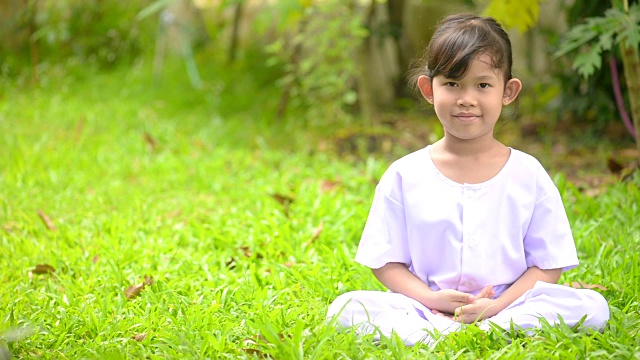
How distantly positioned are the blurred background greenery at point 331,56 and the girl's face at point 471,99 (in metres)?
0.34

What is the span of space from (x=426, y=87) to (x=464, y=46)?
8.6 inches

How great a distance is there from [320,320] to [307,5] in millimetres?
3173

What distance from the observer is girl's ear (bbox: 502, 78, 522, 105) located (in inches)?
91.0

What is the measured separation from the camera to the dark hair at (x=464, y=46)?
2.20 m

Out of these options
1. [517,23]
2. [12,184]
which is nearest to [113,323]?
[12,184]

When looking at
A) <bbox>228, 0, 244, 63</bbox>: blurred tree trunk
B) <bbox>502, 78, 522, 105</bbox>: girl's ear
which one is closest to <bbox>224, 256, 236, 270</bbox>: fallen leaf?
<bbox>502, 78, 522, 105</bbox>: girl's ear

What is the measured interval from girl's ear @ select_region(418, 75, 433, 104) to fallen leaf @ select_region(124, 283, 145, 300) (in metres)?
1.21

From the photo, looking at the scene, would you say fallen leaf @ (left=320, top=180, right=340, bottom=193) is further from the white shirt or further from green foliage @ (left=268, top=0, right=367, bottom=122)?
the white shirt

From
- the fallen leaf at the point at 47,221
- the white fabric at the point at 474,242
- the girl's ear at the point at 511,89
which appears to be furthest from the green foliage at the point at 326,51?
the white fabric at the point at 474,242

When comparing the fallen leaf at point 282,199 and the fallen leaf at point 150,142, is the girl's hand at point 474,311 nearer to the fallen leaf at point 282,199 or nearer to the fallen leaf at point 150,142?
the fallen leaf at point 282,199

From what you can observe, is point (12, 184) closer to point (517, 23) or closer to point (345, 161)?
point (345, 161)

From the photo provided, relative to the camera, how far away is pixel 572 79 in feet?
15.5

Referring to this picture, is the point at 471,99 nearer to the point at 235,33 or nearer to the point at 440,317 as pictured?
the point at 440,317

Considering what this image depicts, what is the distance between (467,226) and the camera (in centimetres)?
229
